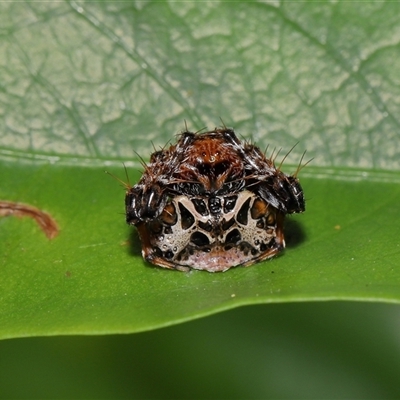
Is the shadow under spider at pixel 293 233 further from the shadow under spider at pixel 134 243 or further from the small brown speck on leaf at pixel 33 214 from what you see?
the small brown speck on leaf at pixel 33 214

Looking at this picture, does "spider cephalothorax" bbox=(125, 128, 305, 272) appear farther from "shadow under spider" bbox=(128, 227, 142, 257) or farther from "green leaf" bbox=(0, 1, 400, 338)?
"green leaf" bbox=(0, 1, 400, 338)

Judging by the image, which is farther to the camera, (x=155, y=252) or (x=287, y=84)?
(x=287, y=84)

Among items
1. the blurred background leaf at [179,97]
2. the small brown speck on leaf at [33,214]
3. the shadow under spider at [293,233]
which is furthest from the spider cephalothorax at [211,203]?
the small brown speck on leaf at [33,214]

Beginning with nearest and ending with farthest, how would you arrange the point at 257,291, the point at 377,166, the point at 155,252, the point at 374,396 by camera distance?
the point at 257,291 → the point at 155,252 → the point at 377,166 → the point at 374,396

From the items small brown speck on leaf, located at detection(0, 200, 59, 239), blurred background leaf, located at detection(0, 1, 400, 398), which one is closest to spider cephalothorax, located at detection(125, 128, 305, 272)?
blurred background leaf, located at detection(0, 1, 400, 398)

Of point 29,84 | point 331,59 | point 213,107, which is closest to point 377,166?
point 331,59

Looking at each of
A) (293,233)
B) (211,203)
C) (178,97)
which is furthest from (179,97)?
(293,233)

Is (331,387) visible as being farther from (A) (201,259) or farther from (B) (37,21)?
(B) (37,21)
